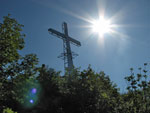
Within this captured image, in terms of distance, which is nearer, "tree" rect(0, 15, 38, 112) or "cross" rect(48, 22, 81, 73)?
"tree" rect(0, 15, 38, 112)

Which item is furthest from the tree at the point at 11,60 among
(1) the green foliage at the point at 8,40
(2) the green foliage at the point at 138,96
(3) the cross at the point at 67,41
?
(3) the cross at the point at 67,41

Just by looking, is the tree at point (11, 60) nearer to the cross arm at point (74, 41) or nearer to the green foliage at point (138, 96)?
the green foliage at point (138, 96)

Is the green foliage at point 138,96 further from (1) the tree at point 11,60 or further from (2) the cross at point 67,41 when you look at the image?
(2) the cross at point 67,41

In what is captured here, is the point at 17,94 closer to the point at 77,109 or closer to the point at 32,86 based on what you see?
the point at 32,86

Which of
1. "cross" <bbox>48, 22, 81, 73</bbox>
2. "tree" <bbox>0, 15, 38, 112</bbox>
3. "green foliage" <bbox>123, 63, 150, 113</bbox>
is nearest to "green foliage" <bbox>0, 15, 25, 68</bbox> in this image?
"tree" <bbox>0, 15, 38, 112</bbox>

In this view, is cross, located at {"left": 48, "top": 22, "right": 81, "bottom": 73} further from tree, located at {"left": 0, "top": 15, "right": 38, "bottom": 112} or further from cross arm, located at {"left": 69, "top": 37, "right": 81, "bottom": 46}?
tree, located at {"left": 0, "top": 15, "right": 38, "bottom": 112}

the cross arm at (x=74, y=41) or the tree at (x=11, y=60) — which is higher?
the cross arm at (x=74, y=41)

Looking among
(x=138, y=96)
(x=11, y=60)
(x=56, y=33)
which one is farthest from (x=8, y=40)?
(x=56, y=33)

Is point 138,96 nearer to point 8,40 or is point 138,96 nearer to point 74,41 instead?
point 8,40

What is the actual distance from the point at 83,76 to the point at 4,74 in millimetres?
3636

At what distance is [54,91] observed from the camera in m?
6.65

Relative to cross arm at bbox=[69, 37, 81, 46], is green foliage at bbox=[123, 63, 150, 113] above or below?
below

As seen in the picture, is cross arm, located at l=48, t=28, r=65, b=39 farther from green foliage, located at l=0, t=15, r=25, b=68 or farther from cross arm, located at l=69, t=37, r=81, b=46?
green foliage, located at l=0, t=15, r=25, b=68

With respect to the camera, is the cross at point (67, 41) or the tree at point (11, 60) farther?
the cross at point (67, 41)
